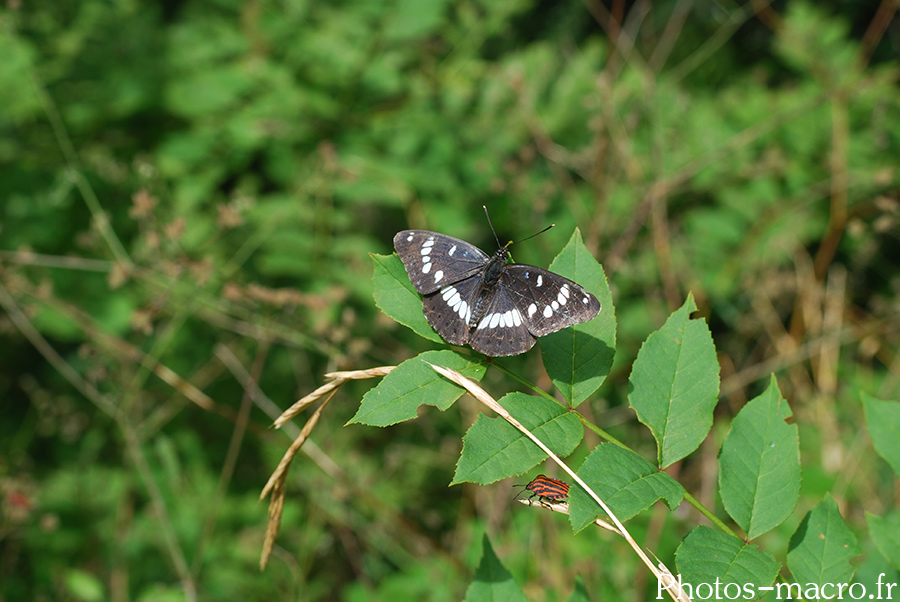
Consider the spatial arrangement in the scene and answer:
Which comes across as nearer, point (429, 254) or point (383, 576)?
point (429, 254)

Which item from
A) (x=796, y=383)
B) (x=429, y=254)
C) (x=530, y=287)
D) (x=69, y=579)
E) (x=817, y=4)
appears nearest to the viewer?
(x=530, y=287)

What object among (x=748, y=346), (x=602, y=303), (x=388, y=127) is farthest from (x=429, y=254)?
(x=748, y=346)

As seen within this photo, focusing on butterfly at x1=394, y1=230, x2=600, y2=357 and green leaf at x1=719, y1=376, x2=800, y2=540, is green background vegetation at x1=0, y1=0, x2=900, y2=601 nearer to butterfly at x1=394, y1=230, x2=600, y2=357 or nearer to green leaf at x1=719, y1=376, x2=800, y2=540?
butterfly at x1=394, y1=230, x2=600, y2=357

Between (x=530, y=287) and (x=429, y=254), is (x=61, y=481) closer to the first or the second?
(x=429, y=254)

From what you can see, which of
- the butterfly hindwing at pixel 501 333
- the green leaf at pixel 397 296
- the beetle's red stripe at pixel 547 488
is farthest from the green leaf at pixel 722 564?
the green leaf at pixel 397 296

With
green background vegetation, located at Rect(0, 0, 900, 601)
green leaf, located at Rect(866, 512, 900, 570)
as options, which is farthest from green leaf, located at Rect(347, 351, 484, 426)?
green background vegetation, located at Rect(0, 0, 900, 601)

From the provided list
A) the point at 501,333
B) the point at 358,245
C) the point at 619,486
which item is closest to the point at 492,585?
the point at 619,486
